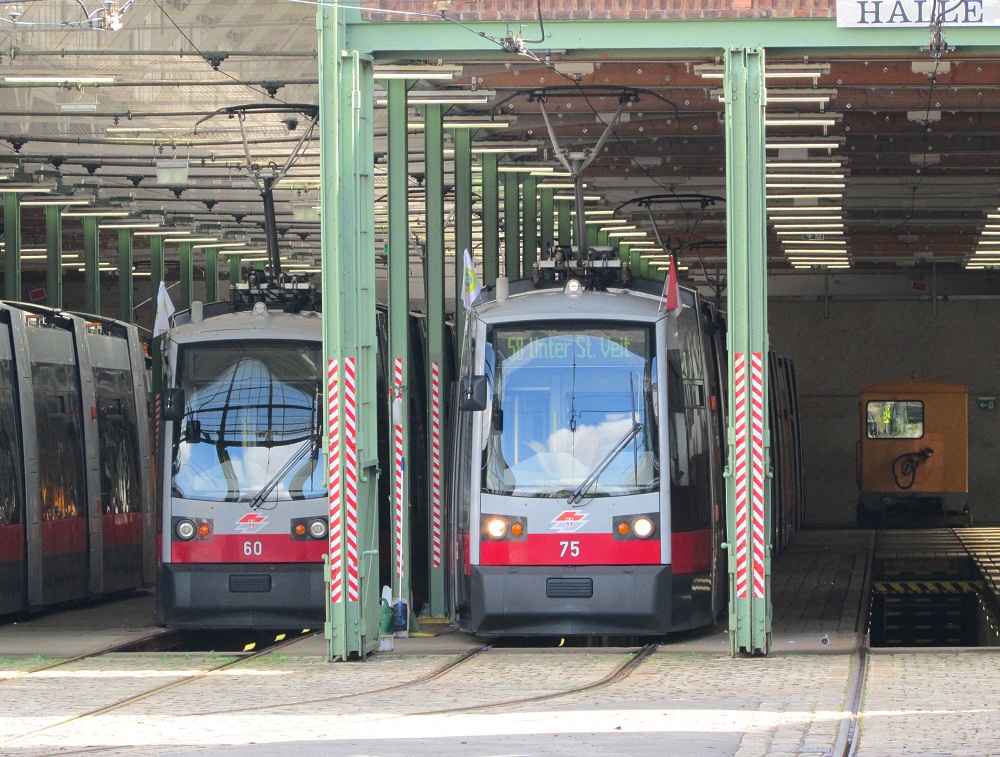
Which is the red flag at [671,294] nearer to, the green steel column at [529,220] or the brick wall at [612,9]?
the brick wall at [612,9]

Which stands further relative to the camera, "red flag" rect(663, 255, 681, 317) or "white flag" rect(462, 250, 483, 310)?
"white flag" rect(462, 250, 483, 310)

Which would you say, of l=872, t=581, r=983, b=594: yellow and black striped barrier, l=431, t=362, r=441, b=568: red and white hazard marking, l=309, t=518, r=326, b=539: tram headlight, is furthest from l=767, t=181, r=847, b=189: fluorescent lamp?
l=309, t=518, r=326, b=539: tram headlight

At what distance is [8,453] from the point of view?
16.9 metres

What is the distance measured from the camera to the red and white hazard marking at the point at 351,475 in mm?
13016

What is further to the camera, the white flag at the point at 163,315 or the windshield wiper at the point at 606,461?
the white flag at the point at 163,315

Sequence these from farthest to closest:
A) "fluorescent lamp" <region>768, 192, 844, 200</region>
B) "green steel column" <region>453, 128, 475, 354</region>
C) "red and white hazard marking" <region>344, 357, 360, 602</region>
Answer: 1. "fluorescent lamp" <region>768, 192, 844, 200</region>
2. "green steel column" <region>453, 128, 475, 354</region>
3. "red and white hazard marking" <region>344, 357, 360, 602</region>

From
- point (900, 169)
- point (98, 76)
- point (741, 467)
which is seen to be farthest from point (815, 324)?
point (741, 467)

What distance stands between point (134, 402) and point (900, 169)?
421 inches

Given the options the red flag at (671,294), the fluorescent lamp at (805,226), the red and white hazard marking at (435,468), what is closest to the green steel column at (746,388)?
the red flag at (671,294)

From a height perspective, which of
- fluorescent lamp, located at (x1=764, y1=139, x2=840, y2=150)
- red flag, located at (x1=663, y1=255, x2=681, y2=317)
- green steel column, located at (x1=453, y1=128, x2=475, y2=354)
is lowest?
red flag, located at (x1=663, y1=255, x2=681, y2=317)

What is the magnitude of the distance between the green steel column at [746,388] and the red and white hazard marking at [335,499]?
2.97 meters

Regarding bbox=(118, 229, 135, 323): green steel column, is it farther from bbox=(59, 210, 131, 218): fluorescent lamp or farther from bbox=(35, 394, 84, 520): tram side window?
bbox=(35, 394, 84, 520): tram side window

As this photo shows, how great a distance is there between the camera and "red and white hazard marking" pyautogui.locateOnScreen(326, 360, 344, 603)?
1297cm

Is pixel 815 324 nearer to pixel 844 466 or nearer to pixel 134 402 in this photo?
pixel 844 466
